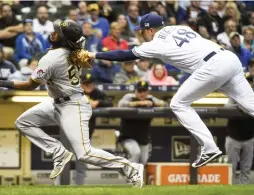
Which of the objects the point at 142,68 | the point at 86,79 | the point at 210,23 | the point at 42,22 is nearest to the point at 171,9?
the point at 210,23

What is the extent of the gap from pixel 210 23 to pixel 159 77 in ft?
8.60

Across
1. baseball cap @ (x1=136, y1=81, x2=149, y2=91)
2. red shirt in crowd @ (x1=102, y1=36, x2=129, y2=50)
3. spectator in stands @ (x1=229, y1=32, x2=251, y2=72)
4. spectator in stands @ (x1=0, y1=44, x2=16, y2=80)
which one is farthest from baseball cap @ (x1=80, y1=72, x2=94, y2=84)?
spectator in stands @ (x1=229, y1=32, x2=251, y2=72)

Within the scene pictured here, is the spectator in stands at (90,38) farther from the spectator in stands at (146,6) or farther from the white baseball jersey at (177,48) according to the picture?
the white baseball jersey at (177,48)

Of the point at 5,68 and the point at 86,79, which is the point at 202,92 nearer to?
the point at 86,79

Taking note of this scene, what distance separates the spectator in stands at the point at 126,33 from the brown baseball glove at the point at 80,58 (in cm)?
547

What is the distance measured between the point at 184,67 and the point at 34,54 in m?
4.66

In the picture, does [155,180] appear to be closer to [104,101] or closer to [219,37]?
[104,101]

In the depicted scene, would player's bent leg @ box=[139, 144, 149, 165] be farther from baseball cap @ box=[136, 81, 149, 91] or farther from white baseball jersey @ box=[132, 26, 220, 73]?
white baseball jersey @ box=[132, 26, 220, 73]

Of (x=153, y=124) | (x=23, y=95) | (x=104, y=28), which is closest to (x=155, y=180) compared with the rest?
(x=153, y=124)

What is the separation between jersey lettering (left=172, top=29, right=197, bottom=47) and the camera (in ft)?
29.5

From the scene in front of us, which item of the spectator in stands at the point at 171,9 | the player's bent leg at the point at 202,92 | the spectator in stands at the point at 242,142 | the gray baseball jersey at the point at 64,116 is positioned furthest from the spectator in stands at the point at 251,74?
the gray baseball jersey at the point at 64,116

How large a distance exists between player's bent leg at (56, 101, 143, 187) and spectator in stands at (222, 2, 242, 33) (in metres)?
6.91

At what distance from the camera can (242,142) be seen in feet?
40.1

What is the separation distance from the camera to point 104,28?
47.1 ft
